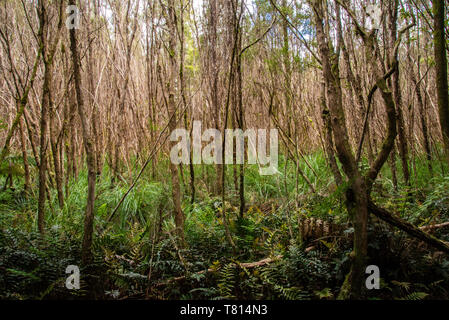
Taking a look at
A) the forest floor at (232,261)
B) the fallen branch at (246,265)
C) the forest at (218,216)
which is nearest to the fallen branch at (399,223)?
the forest at (218,216)

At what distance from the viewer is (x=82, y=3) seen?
8.36 feet

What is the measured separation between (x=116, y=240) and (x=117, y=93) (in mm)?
1632

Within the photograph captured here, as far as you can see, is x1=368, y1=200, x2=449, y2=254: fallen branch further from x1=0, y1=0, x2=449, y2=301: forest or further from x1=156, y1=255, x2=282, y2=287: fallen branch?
x1=156, y1=255, x2=282, y2=287: fallen branch

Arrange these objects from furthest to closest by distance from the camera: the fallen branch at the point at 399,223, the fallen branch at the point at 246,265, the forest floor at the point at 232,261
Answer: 1. the fallen branch at the point at 246,265
2. the forest floor at the point at 232,261
3. the fallen branch at the point at 399,223

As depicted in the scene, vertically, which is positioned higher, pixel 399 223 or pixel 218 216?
pixel 399 223

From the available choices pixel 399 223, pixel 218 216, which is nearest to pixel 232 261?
pixel 399 223

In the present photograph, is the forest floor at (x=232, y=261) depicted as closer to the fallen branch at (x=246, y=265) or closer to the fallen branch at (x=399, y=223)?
the fallen branch at (x=246, y=265)

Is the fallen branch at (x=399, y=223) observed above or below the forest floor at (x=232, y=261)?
above

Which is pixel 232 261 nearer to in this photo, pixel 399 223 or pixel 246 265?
pixel 246 265

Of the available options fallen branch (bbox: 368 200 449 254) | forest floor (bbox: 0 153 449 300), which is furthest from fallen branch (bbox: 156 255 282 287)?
fallen branch (bbox: 368 200 449 254)

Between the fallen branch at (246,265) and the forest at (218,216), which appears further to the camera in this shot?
the fallen branch at (246,265)

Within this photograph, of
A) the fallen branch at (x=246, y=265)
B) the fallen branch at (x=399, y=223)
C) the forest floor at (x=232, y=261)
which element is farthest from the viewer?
the fallen branch at (x=246, y=265)

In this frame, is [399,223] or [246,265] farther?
[246,265]
